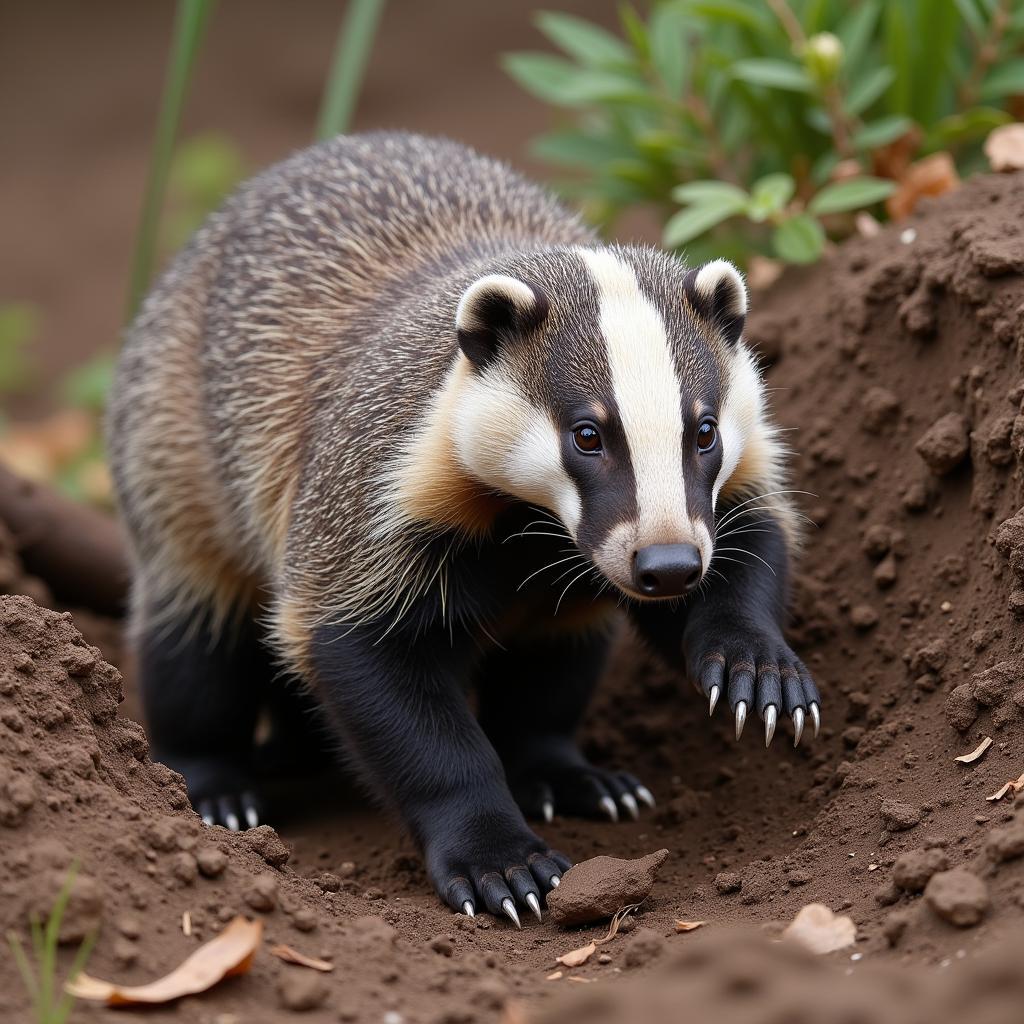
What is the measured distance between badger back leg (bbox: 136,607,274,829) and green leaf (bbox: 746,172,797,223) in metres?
2.62

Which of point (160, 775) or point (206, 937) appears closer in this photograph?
point (206, 937)

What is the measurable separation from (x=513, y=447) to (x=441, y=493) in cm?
34

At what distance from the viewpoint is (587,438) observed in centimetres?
398

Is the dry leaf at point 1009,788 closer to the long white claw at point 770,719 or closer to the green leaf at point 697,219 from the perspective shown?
the long white claw at point 770,719

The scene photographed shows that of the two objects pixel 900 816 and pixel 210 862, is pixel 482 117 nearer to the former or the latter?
pixel 900 816

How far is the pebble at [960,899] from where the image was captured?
10.4 ft

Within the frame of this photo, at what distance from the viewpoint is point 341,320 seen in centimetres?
545

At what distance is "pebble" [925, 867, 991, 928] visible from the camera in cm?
317

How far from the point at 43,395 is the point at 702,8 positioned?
24.2ft

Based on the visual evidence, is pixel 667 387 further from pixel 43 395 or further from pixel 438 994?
pixel 43 395

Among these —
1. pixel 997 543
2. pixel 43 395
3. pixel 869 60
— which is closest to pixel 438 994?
pixel 997 543

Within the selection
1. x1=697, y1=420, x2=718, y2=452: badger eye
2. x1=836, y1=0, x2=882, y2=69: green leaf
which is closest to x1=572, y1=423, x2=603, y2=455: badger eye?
x1=697, y1=420, x2=718, y2=452: badger eye

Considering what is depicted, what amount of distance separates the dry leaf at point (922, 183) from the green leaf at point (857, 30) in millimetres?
566

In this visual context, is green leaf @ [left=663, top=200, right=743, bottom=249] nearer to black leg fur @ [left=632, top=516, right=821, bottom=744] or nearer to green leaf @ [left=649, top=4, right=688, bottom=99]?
green leaf @ [left=649, top=4, right=688, bottom=99]
